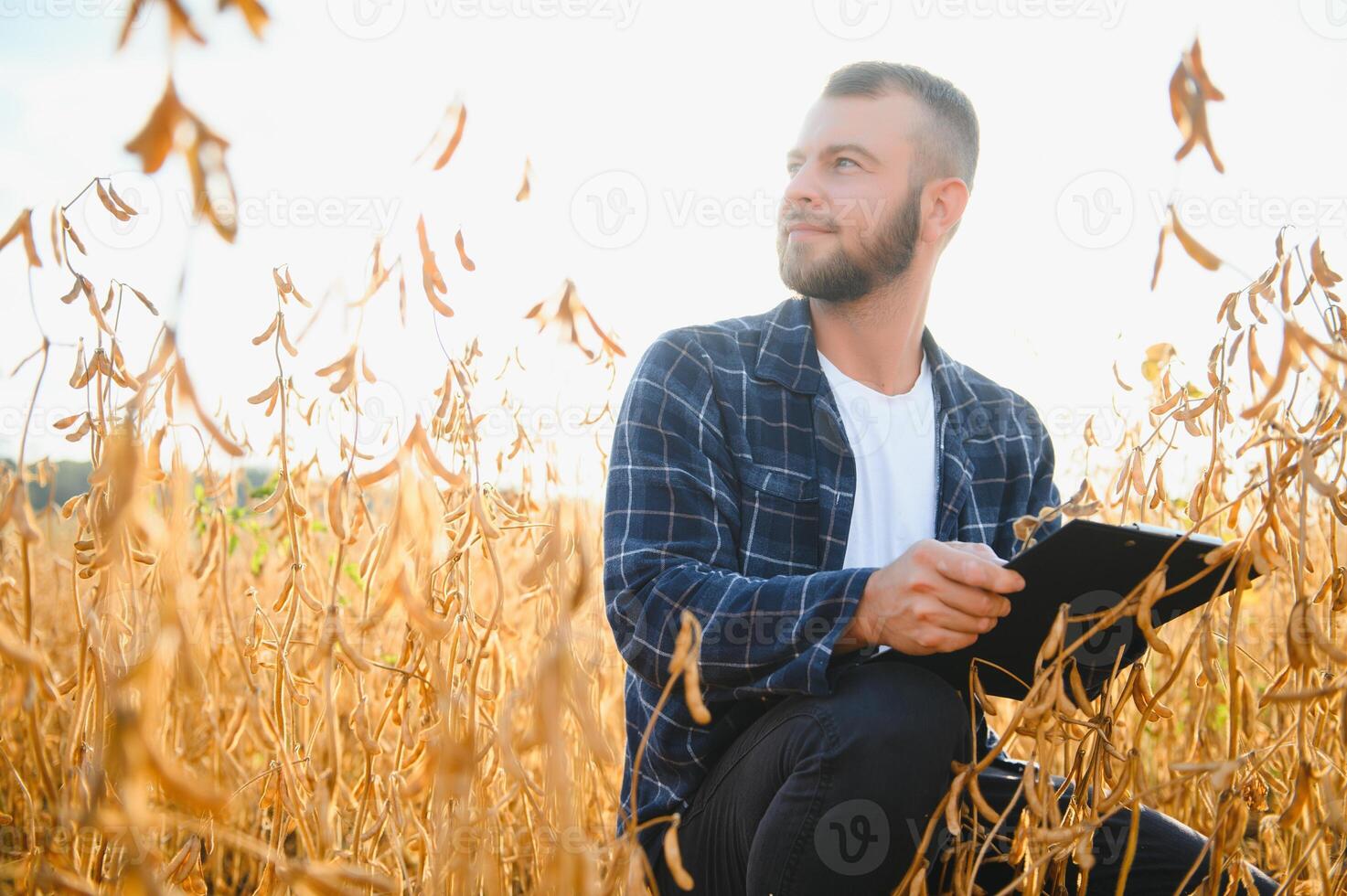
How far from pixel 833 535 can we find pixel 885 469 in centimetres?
21

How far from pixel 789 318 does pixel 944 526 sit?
1.46 ft

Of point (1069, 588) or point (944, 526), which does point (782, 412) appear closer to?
point (944, 526)

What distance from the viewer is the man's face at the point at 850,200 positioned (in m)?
1.73

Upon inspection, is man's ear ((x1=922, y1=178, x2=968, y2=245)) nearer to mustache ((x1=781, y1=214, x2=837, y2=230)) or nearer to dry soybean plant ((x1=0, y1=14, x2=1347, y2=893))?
mustache ((x1=781, y1=214, x2=837, y2=230))

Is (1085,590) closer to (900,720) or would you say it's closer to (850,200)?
(900,720)

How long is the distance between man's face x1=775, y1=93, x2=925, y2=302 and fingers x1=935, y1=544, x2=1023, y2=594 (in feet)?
2.58

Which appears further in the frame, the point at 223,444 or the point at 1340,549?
the point at 1340,549

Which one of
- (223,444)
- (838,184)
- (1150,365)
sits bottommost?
(223,444)

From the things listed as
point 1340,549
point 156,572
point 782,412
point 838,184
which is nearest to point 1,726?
point 156,572

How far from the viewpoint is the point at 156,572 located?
1141mm

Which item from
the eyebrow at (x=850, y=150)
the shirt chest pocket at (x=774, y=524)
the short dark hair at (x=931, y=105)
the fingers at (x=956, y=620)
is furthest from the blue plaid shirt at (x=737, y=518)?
the short dark hair at (x=931, y=105)

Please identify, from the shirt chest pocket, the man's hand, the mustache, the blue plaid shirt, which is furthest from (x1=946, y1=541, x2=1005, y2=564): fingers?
the mustache

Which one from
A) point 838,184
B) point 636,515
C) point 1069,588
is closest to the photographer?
point 1069,588

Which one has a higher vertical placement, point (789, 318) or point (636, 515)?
point (789, 318)
